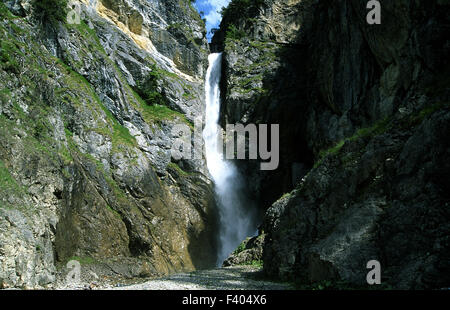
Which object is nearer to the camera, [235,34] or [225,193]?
[225,193]

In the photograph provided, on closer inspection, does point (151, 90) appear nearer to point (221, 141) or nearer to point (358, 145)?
point (221, 141)

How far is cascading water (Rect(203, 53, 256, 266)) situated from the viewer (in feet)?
94.8

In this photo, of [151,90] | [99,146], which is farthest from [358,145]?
[151,90]

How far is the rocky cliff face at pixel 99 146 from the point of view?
14.5 m

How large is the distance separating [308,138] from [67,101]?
61.1 ft

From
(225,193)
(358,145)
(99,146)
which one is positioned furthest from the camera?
(225,193)

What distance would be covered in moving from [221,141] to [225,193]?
18.2 feet

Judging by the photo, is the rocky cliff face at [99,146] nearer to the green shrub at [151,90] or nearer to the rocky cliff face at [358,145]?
the green shrub at [151,90]

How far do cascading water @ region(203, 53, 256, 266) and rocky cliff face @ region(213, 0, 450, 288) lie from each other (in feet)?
5.27

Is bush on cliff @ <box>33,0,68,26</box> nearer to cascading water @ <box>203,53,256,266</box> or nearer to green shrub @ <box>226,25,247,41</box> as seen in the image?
cascading water @ <box>203,53,256,266</box>

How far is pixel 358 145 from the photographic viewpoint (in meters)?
12.9

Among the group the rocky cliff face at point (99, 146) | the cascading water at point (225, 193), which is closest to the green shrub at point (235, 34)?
the rocky cliff face at point (99, 146)

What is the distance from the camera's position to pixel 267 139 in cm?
3350

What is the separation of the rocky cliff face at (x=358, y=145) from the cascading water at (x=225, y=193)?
1605 mm
